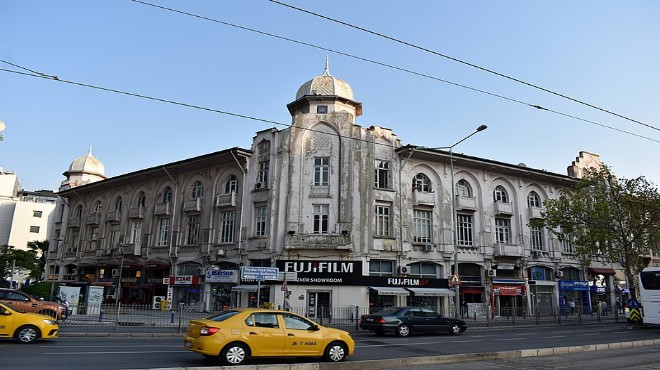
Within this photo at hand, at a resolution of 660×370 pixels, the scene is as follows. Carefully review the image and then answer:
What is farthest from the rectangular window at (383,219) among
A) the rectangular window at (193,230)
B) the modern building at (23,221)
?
the modern building at (23,221)

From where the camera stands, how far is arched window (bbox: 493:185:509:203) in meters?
38.8

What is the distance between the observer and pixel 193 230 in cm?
3812

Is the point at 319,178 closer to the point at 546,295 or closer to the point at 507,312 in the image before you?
the point at 507,312

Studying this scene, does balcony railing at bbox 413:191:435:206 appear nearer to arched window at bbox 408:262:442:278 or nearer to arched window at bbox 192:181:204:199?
arched window at bbox 408:262:442:278

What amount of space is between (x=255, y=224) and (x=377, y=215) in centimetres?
864

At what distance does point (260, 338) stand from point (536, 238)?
1387 inches

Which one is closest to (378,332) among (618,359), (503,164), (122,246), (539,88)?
(618,359)

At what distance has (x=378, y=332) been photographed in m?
20.0

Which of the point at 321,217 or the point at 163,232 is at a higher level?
the point at 321,217

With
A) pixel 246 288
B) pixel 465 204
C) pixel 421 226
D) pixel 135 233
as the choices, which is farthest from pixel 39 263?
pixel 465 204

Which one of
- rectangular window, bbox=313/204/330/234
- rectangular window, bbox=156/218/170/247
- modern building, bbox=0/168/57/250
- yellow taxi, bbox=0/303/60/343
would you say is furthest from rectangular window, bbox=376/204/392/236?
modern building, bbox=0/168/57/250

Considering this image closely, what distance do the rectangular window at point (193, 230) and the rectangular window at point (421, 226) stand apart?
17.1 m

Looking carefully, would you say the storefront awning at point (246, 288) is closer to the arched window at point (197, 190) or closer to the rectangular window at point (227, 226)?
the rectangular window at point (227, 226)

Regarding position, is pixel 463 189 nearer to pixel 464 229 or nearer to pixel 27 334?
pixel 464 229
